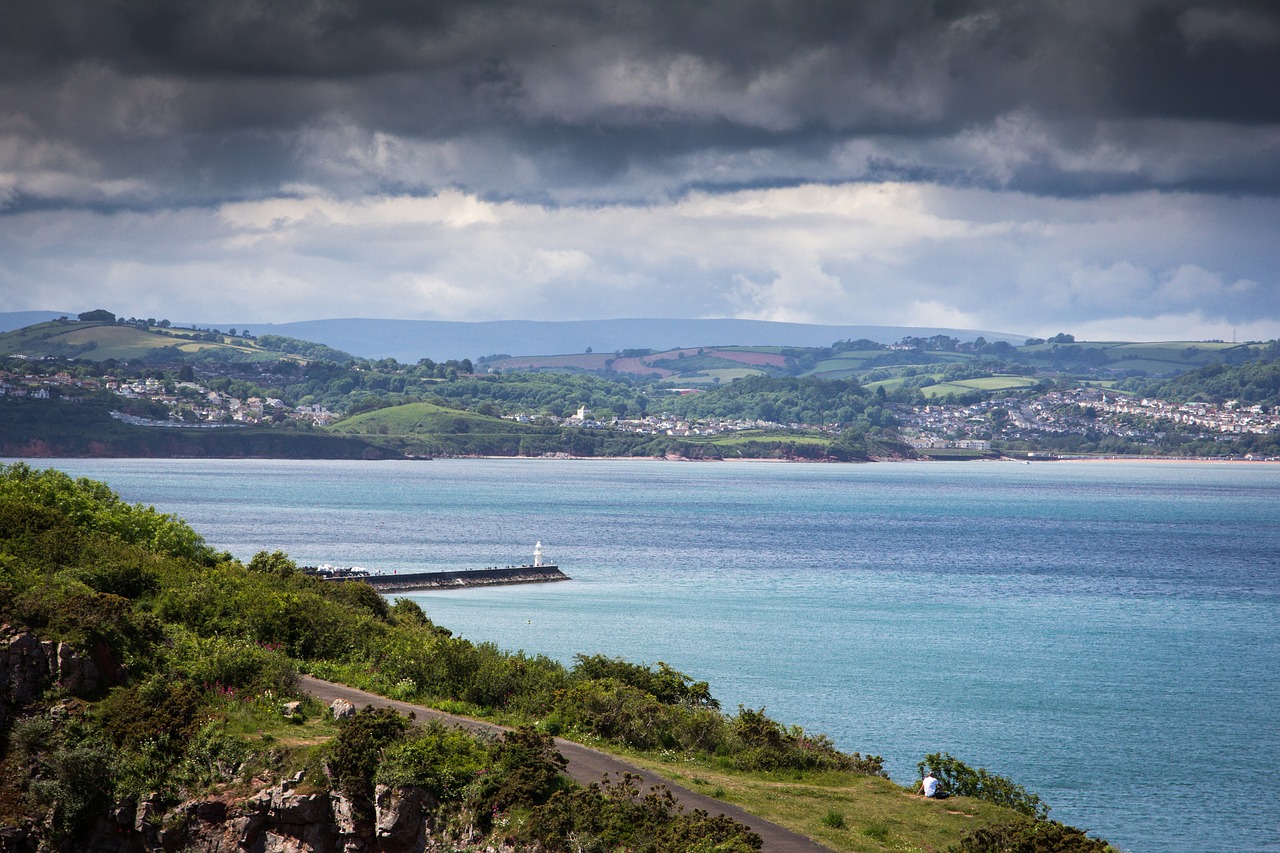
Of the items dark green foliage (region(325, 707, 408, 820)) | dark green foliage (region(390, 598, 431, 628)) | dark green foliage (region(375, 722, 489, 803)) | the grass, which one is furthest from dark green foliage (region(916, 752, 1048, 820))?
dark green foliage (region(390, 598, 431, 628))

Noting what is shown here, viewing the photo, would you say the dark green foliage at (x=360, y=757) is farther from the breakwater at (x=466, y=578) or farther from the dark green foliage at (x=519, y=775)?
the breakwater at (x=466, y=578)

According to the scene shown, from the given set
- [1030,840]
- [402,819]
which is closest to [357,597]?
[402,819]

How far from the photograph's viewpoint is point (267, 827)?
2034cm

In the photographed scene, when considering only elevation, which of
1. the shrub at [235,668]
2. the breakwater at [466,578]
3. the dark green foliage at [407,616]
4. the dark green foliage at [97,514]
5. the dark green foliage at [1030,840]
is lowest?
the breakwater at [466,578]

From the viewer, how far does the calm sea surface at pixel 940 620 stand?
1590 inches

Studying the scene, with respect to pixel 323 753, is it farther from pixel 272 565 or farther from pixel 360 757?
pixel 272 565

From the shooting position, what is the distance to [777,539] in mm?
118438

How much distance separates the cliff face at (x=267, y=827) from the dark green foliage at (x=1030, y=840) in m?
7.84

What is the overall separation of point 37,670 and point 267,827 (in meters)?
5.85

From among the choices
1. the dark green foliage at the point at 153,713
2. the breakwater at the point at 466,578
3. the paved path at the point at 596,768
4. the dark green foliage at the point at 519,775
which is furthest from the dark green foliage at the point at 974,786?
the breakwater at the point at 466,578

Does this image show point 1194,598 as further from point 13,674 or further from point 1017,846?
point 13,674

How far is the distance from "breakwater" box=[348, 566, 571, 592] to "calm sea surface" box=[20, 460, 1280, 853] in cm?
283

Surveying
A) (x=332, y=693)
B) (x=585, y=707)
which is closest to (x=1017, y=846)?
(x=585, y=707)

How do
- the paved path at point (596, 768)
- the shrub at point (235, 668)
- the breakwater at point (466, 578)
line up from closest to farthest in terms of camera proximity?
the paved path at point (596, 768), the shrub at point (235, 668), the breakwater at point (466, 578)
